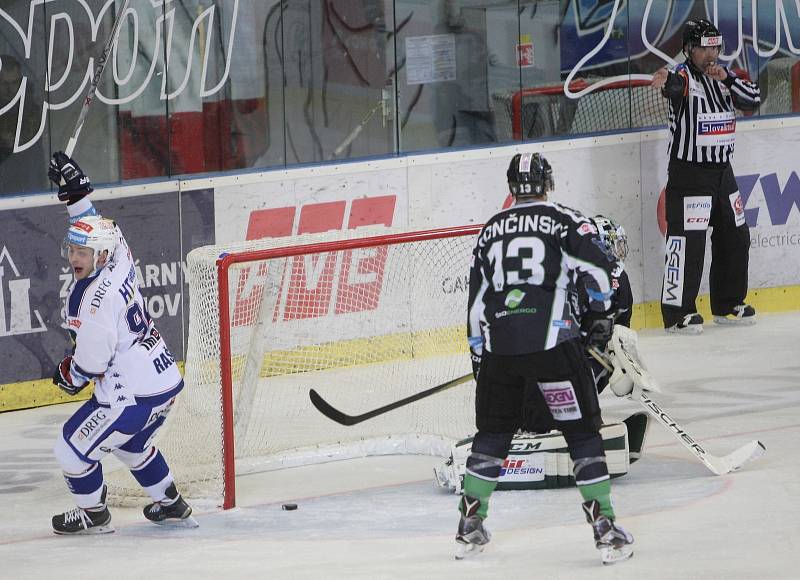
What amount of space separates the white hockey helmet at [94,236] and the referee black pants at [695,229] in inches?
186

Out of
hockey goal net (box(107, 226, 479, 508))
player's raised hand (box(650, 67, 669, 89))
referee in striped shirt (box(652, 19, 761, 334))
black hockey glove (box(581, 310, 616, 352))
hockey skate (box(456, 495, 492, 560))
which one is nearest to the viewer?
hockey skate (box(456, 495, 492, 560))

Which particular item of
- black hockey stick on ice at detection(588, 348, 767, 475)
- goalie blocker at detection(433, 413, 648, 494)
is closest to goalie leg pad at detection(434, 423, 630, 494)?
goalie blocker at detection(433, 413, 648, 494)

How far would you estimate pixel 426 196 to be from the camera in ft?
30.5

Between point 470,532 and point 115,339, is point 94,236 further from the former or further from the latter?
point 470,532

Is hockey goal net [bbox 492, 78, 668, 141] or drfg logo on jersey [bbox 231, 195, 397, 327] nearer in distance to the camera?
drfg logo on jersey [bbox 231, 195, 397, 327]

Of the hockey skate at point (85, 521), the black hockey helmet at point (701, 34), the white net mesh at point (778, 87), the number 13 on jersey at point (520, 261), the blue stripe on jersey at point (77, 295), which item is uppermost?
the black hockey helmet at point (701, 34)

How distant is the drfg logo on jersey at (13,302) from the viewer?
26.3ft

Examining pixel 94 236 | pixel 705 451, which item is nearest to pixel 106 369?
pixel 94 236

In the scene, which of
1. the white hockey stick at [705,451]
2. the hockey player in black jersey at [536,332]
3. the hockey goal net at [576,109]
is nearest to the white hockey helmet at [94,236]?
the hockey player in black jersey at [536,332]

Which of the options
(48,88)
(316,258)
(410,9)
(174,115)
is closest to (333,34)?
(410,9)

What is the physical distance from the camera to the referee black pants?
9.63m

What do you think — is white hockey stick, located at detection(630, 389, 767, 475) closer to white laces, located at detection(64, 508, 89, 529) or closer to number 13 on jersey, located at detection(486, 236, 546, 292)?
number 13 on jersey, located at detection(486, 236, 546, 292)

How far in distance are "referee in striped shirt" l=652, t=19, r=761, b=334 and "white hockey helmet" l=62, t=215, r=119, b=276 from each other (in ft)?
15.1

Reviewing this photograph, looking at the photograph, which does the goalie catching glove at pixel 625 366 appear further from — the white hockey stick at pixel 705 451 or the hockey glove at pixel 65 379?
the hockey glove at pixel 65 379
